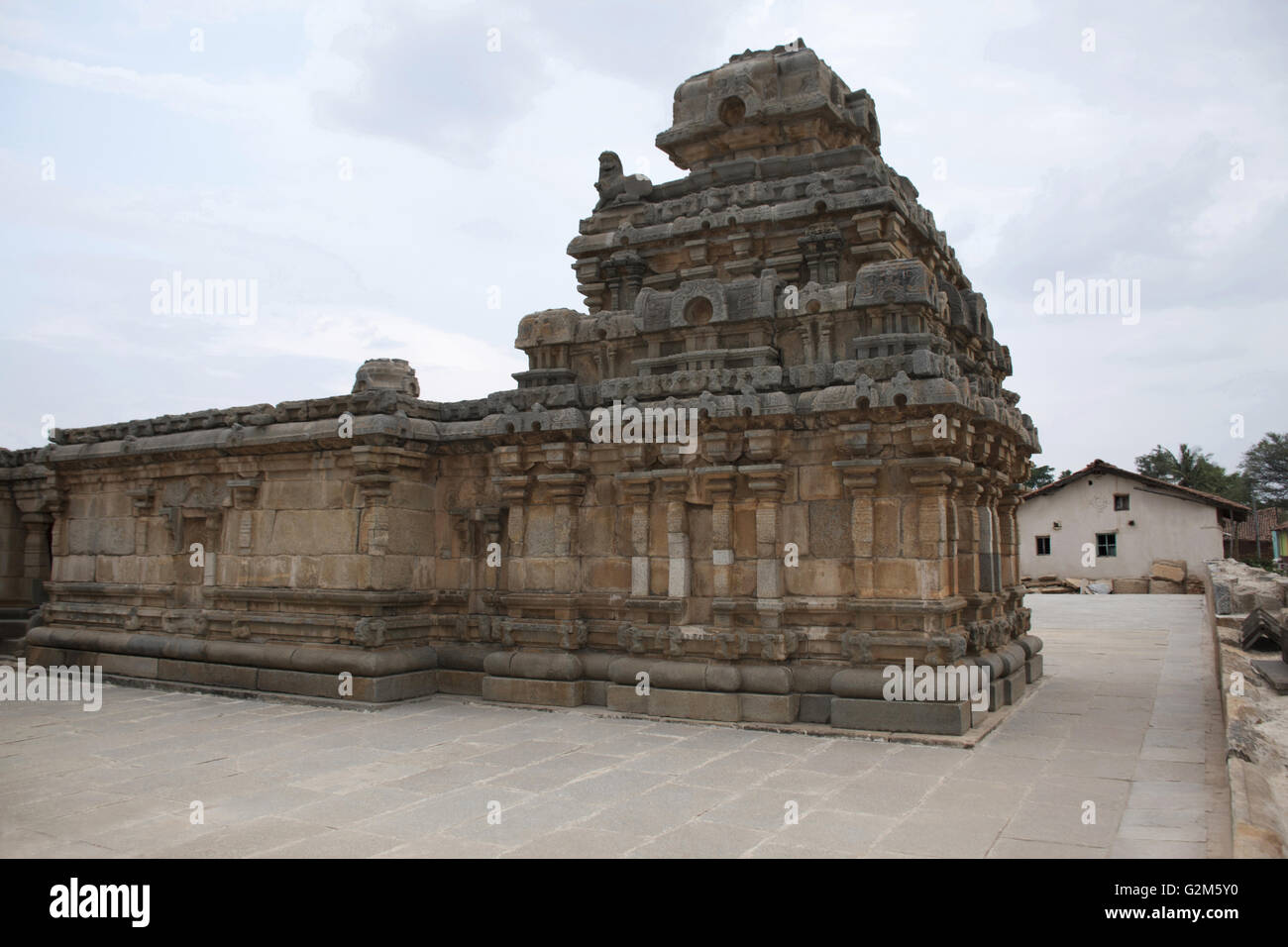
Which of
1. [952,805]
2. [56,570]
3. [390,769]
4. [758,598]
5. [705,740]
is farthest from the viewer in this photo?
[56,570]

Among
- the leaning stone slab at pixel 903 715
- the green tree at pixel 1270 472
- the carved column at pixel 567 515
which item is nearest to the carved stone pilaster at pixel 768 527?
the leaning stone slab at pixel 903 715

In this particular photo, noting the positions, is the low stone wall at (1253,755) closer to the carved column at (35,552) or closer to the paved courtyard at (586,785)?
the paved courtyard at (586,785)

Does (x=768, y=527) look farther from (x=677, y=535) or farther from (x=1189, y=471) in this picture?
(x=1189, y=471)

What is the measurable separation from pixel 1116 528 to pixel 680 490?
3417 cm

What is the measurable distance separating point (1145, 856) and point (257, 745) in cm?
693

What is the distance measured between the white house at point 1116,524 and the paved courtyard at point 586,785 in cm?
2997

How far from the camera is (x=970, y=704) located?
8.59 meters

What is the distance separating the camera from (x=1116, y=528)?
37875 millimetres

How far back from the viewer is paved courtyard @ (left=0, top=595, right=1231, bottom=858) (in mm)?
5438

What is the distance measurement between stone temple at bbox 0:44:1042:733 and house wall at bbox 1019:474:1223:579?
28605 mm

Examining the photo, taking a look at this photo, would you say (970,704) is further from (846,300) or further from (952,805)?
(846,300)

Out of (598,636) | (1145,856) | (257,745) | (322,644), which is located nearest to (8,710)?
(322,644)

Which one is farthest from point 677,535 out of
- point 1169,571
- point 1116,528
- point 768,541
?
point 1116,528

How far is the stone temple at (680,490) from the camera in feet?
28.3
